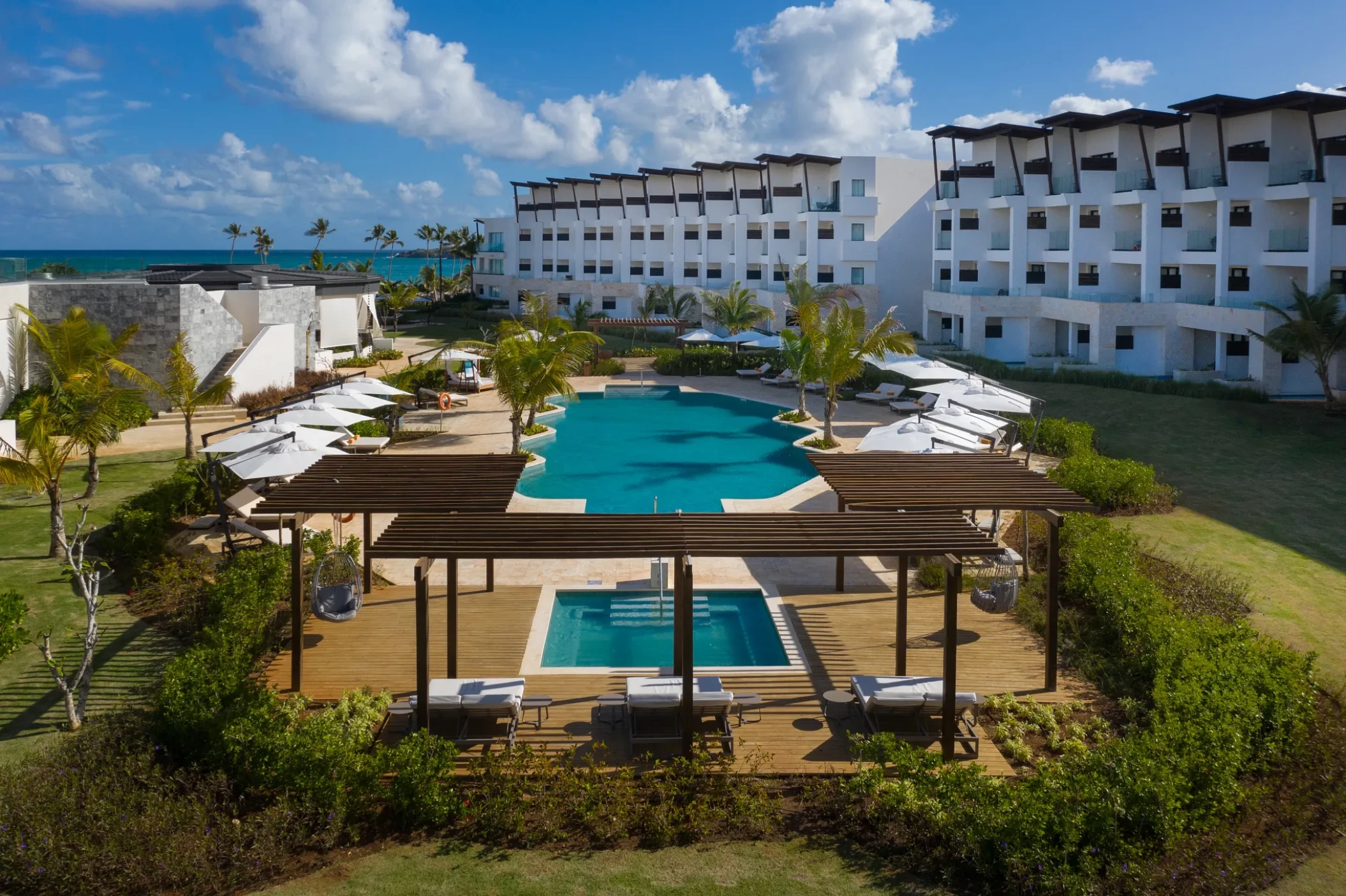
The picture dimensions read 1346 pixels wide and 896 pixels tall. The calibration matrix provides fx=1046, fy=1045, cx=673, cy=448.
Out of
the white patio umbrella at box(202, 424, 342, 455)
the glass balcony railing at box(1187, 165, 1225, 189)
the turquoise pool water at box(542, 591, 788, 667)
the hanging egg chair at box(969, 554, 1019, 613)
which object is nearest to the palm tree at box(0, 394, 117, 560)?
the white patio umbrella at box(202, 424, 342, 455)

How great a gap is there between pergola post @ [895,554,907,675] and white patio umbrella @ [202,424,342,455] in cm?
Result: 1014

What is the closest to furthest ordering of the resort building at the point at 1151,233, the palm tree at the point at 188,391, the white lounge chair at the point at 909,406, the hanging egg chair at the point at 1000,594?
the hanging egg chair at the point at 1000,594 < the palm tree at the point at 188,391 < the white lounge chair at the point at 909,406 < the resort building at the point at 1151,233

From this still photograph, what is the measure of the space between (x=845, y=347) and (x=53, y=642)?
59.6ft

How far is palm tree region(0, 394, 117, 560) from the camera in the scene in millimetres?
15438

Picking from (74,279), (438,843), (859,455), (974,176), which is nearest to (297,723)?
(438,843)

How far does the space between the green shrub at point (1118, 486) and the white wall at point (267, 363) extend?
23697mm

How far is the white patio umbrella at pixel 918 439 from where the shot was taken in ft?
60.1

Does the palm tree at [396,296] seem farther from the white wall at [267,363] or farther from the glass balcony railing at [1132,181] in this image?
the glass balcony railing at [1132,181]

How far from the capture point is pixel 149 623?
14570mm

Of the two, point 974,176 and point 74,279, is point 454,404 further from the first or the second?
→ point 974,176

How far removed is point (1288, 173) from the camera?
35.7 metres

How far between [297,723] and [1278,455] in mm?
24804

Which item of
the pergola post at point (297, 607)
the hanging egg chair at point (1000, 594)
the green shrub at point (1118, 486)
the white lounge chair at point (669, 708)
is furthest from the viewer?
the green shrub at point (1118, 486)

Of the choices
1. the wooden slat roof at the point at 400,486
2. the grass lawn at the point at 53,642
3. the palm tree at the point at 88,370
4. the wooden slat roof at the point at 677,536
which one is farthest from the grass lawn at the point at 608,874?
the palm tree at the point at 88,370
